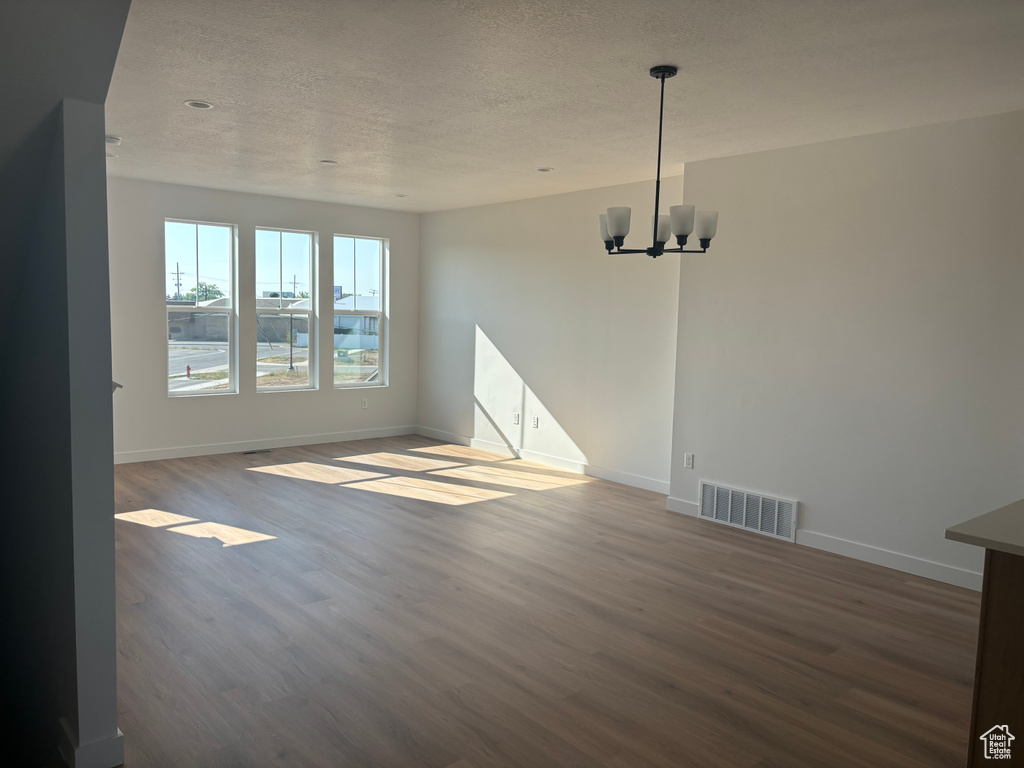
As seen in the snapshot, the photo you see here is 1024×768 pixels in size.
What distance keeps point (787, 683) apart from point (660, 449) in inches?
124

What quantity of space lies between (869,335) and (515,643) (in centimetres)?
290

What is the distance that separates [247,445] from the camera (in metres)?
7.48

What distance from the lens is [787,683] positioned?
116 inches

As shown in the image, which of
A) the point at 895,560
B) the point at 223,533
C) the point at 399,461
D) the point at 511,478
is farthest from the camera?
the point at 399,461

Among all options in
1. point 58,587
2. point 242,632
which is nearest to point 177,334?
point 242,632

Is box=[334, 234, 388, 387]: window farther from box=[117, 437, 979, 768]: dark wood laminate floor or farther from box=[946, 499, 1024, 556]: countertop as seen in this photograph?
box=[946, 499, 1024, 556]: countertop

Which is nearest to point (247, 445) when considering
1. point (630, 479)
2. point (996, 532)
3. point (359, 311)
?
point (359, 311)

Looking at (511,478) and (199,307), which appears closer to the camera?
(511,478)

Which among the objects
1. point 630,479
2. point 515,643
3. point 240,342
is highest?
point 240,342

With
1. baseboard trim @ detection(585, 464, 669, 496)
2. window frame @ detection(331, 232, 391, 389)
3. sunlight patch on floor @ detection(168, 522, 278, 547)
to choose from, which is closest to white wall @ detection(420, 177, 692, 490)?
baseboard trim @ detection(585, 464, 669, 496)

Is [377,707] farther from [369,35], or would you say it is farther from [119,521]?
[119,521]

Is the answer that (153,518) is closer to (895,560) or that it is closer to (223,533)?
(223,533)
